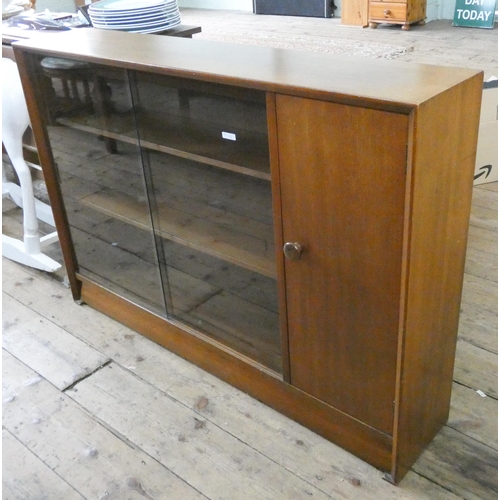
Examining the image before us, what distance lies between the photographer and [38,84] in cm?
171

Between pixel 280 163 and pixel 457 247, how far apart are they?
404 millimetres

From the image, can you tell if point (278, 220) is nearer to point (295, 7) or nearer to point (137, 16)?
point (137, 16)

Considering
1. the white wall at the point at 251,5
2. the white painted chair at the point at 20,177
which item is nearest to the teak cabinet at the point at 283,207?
the white painted chair at the point at 20,177

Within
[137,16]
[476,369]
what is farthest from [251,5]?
[476,369]

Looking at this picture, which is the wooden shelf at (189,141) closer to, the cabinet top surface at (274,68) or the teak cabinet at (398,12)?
the cabinet top surface at (274,68)

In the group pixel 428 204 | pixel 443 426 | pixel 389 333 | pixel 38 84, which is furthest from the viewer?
pixel 38 84

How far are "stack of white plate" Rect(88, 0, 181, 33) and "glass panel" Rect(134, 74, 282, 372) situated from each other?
586 millimetres

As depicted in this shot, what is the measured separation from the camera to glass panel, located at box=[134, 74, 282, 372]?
4.18 ft

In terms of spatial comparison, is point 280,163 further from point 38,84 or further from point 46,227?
point 46,227

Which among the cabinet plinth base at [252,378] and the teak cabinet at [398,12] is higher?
the teak cabinet at [398,12]

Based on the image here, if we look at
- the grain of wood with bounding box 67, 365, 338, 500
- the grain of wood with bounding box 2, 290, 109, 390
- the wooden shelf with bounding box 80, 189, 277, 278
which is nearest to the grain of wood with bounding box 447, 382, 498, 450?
the grain of wood with bounding box 67, 365, 338, 500

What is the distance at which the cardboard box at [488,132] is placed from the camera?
2510 mm

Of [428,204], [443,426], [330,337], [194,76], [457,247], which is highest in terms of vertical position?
[194,76]

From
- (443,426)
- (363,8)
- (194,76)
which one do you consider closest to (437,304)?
(443,426)
